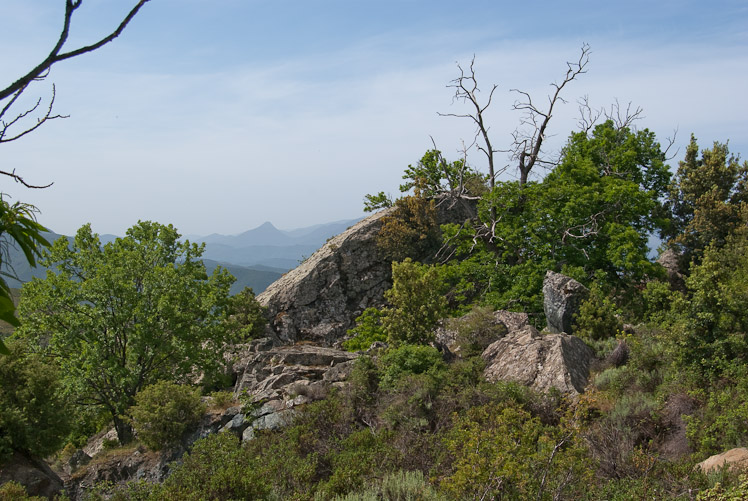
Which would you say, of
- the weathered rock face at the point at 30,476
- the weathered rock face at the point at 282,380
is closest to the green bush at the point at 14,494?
the weathered rock face at the point at 30,476

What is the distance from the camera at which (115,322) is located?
14898 millimetres

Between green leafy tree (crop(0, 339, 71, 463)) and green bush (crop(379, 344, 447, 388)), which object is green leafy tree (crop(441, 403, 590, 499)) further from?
green leafy tree (crop(0, 339, 71, 463))

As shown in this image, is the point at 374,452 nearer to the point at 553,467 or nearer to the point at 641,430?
the point at 553,467

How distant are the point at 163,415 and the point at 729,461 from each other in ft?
37.1

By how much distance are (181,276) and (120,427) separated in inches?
199

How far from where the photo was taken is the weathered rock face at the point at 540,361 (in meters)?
11.1

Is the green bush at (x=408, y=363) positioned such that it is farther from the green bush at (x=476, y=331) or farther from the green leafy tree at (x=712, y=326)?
the green leafy tree at (x=712, y=326)

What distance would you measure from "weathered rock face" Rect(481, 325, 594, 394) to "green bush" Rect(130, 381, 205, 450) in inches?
294

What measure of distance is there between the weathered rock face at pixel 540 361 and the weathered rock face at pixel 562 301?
90.5 inches

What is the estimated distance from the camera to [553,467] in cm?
641

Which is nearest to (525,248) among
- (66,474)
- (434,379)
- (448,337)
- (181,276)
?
(448,337)

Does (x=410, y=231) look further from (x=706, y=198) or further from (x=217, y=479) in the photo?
(x=217, y=479)

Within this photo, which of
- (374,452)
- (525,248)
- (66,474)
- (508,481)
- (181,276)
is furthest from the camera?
(525,248)

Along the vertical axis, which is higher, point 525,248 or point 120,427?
point 525,248
